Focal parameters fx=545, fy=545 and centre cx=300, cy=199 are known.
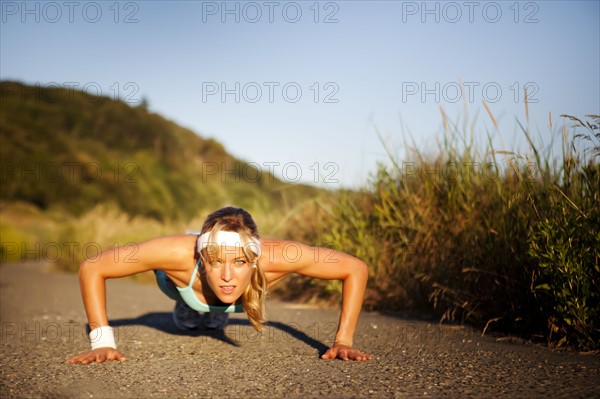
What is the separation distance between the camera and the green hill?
3062 centimetres

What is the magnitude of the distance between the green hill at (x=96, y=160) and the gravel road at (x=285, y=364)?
1868 cm

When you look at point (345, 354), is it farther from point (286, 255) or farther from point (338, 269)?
point (286, 255)

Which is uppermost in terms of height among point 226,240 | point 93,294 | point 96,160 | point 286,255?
point 96,160

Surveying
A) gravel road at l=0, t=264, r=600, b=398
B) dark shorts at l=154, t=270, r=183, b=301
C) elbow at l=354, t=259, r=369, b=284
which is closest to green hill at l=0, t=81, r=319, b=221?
gravel road at l=0, t=264, r=600, b=398

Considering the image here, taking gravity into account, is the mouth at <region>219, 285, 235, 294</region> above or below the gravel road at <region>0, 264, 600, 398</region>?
above

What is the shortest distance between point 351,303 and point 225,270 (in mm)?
904

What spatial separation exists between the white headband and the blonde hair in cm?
2

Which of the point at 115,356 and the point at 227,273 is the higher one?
the point at 227,273

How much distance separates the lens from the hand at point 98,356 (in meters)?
3.45

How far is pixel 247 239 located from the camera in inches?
143

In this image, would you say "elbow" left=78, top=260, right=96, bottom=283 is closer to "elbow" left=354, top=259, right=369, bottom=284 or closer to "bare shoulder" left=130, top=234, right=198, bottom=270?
"bare shoulder" left=130, top=234, right=198, bottom=270

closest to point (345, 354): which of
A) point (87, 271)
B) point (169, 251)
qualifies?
point (169, 251)

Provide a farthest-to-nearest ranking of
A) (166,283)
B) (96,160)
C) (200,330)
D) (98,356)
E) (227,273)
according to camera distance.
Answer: (96,160)
(200,330)
(166,283)
(227,273)
(98,356)

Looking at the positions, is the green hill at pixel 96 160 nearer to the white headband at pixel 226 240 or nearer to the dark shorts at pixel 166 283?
the dark shorts at pixel 166 283
